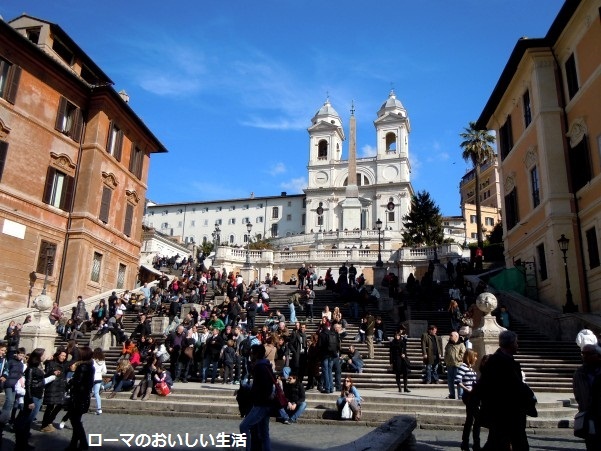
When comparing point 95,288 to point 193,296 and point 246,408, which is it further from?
point 246,408

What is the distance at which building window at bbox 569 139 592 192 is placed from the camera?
19047 mm

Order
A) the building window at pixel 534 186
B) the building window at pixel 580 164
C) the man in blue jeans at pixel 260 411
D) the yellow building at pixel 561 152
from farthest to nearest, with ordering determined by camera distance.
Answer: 1. the building window at pixel 534 186
2. the building window at pixel 580 164
3. the yellow building at pixel 561 152
4. the man in blue jeans at pixel 260 411

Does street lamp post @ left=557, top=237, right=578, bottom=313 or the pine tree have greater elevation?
the pine tree

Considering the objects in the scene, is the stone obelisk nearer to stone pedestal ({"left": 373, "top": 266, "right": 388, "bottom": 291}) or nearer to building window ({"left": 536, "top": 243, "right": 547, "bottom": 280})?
stone pedestal ({"left": 373, "top": 266, "right": 388, "bottom": 291})

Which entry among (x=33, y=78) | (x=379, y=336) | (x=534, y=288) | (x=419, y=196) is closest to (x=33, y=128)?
(x=33, y=78)

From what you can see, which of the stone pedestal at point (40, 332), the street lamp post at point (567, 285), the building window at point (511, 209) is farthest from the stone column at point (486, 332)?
the building window at point (511, 209)

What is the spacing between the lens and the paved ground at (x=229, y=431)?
8.41 meters

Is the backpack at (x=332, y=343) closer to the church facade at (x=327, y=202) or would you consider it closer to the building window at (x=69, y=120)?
the building window at (x=69, y=120)

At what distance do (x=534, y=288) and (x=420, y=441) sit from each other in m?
15.6

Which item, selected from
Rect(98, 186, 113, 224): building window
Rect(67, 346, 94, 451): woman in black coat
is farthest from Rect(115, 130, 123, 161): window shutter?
Rect(67, 346, 94, 451): woman in black coat

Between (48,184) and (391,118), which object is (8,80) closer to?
(48,184)

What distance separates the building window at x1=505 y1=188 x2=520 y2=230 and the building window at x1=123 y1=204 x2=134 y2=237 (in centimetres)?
2146

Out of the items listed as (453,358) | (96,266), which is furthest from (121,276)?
(453,358)

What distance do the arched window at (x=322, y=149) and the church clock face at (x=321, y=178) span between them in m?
3.96
